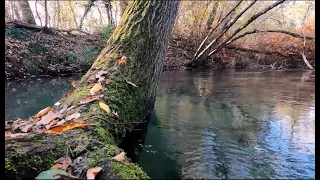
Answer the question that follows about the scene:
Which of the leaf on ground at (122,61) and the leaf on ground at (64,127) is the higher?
the leaf on ground at (122,61)

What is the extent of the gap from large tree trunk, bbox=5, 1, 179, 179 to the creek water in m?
0.34

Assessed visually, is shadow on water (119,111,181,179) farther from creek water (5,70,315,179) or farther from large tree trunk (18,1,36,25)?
large tree trunk (18,1,36,25)

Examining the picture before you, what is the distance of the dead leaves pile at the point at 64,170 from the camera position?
119 centimetres

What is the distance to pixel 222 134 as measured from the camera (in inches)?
114

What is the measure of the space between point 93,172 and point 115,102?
53.4 inches

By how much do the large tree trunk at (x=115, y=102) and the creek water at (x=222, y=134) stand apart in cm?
34

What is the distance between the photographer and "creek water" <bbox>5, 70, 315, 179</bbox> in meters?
2.10

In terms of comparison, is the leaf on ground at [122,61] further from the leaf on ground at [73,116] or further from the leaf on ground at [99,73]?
the leaf on ground at [73,116]

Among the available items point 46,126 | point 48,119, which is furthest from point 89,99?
point 46,126

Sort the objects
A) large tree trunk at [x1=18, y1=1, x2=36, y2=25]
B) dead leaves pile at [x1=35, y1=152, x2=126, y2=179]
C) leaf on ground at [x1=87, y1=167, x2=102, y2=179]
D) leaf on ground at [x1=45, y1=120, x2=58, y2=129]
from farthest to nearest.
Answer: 1. large tree trunk at [x1=18, y1=1, x2=36, y2=25]
2. leaf on ground at [x1=45, y1=120, x2=58, y2=129]
3. leaf on ground at [x1=87, y1=167, x2=102, y2=179]
4. dead leaves pile at [x1=35, y1=152, x2=126, y2=179]

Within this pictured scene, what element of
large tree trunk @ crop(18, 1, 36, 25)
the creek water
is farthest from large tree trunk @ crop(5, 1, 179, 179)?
large tree trunk @ crop(18, 1, 36, 25)

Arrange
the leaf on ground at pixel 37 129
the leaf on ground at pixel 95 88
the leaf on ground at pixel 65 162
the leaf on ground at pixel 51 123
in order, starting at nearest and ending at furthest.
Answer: the leaf on ground at pixel 65 162 → the leaf on ground at pixel 37 129 → the leaf on ground at pixel 51 123 → the leaf on ground at pixel 95 88

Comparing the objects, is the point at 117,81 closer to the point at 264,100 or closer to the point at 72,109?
the point at 72,109

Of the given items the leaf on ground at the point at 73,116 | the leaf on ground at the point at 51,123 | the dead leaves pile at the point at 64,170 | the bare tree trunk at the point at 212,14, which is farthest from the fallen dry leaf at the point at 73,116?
the bare tree trunk at the point at 212,14
